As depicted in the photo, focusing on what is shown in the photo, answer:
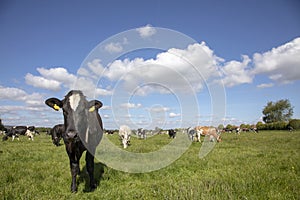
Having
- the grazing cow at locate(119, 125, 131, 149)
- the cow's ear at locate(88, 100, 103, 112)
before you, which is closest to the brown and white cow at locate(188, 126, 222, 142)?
the grazing cow at locate(119, 125, 131, 149)

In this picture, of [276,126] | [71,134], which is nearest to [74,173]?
[71,134]

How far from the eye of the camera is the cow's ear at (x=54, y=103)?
20.0ft

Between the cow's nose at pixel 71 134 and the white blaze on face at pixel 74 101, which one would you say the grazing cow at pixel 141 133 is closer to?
the white blaze on face at pixel 74 101

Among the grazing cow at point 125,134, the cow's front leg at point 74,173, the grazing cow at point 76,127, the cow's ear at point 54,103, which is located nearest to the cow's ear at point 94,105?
the grazing cow at point 76,127

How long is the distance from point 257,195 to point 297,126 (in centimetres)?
7054

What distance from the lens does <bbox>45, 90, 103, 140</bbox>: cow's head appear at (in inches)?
213

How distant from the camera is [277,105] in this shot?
309 ft

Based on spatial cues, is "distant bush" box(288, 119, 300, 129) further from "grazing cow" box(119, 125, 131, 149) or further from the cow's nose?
the cow's nose

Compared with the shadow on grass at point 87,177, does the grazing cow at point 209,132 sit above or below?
above

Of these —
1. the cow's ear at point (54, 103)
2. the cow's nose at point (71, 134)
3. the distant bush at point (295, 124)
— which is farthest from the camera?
the distant bush at point (295, 124)

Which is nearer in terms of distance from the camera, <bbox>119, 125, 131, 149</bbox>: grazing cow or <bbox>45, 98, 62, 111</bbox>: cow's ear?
<bbox>45, 98, 62, 111</bbox>: cow's ear

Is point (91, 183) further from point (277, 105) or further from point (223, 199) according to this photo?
point (277, 105)

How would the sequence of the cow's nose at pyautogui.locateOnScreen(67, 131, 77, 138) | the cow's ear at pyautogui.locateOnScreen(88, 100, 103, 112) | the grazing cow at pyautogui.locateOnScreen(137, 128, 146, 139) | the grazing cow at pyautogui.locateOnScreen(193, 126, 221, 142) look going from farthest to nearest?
1. the grazing cow at pyautogui.locateOnScreen(137, 128, 146, 139)
2. the grazing cow at pyautogui.locateOnScreen(193, 126, 221, 142)
3. the cow's ear at pyautogui.locateOnScreen(88, 100, 103, 112)
4. the cow's nose at pyautogui.locateOnScreen(67, 131, 77, 138)

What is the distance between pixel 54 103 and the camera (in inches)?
242
